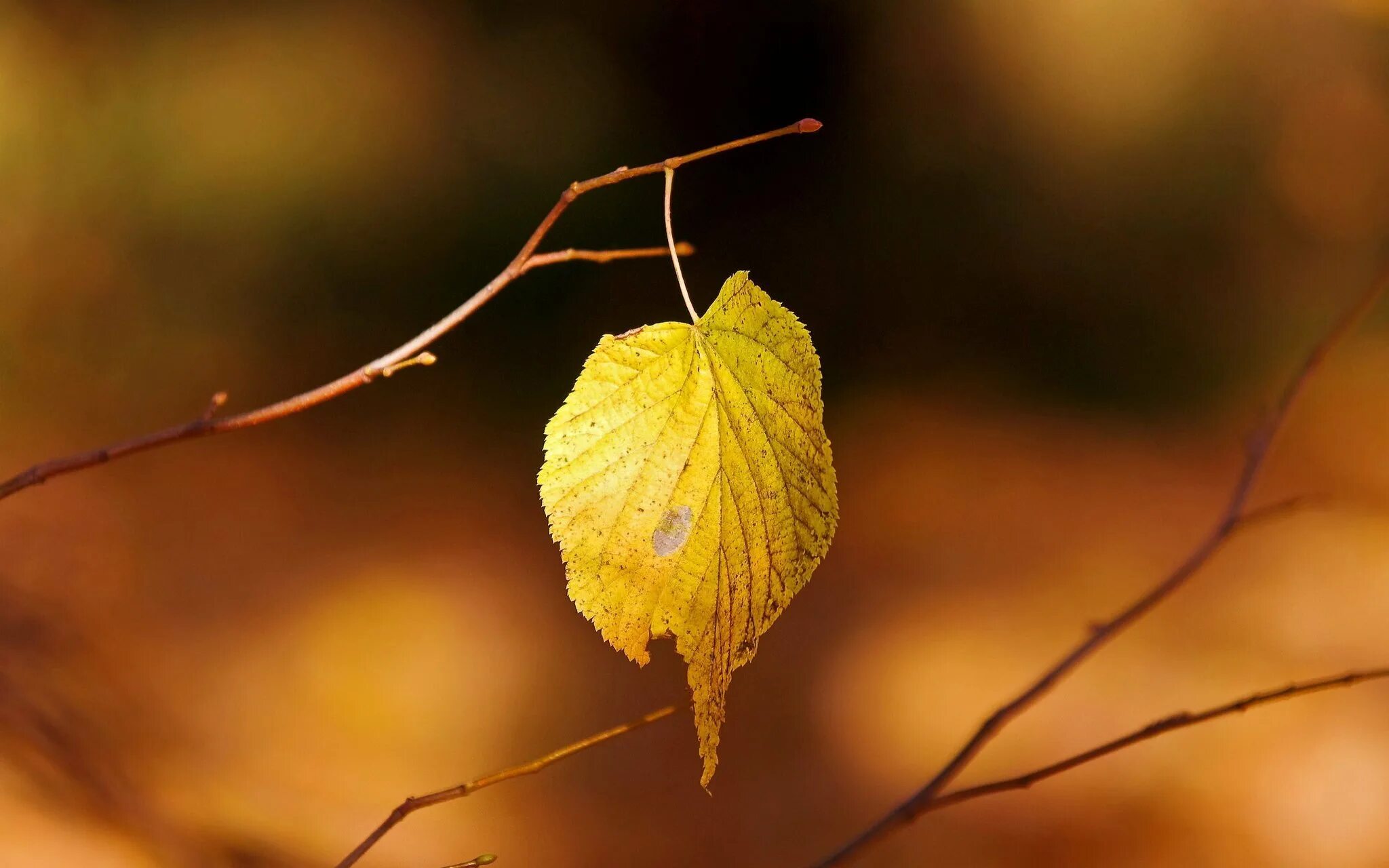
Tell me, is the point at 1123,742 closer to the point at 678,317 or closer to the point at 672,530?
the point at 672,530

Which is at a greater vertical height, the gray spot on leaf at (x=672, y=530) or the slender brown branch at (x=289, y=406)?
the slender brown branch at (x=289, y=406)

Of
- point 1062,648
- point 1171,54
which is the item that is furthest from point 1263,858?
point 1171,54

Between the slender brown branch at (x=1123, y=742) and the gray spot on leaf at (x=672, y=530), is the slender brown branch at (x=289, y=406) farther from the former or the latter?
the slender brown branch at (x=1123, y=742)

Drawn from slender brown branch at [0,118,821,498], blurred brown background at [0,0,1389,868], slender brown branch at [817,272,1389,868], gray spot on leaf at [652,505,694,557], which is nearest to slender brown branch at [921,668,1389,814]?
slender brown branch at [817,272,1389,868]

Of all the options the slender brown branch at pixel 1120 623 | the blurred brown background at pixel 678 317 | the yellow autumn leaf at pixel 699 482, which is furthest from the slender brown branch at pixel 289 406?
the blurred brown background at pixel 678 317

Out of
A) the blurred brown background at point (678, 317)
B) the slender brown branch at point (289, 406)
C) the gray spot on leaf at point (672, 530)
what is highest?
the slender brown branch at point (289, 406)

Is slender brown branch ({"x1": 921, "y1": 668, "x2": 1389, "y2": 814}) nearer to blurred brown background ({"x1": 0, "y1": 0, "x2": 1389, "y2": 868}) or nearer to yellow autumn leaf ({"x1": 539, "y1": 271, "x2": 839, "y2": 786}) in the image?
yellow autumn leaf ({"x1": 539, "y1": 271, "x2": 839, "y2": 786})

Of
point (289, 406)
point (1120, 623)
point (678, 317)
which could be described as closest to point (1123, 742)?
point (1120, 623)
